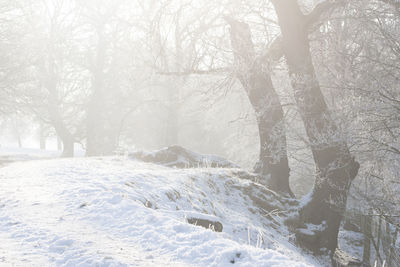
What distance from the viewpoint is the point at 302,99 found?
26.7ft

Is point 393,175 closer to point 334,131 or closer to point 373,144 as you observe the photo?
point 373,144

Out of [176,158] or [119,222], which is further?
[176,158]

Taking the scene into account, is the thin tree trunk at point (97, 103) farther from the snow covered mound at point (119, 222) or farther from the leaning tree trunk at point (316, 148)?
the leaning tree trunk at point (316, 148)

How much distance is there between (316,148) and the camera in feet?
26.3

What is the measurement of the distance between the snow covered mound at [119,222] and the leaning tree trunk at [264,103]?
6.17 ft

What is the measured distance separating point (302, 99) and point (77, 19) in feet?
71.1

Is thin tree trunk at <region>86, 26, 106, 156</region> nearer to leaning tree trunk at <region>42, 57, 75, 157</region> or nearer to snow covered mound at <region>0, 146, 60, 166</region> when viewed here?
leaning tree trunk at <region>42, 57, 75, 157</region>

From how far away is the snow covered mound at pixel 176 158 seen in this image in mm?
11531

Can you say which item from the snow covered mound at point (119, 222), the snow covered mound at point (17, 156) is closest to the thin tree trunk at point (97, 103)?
the snow covered mound at point (17, 156)

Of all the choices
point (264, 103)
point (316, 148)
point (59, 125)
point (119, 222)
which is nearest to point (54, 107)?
point (59, 125)

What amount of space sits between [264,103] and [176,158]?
12.2 feet

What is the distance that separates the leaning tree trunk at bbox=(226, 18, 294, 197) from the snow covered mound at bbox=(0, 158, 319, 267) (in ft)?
6.17

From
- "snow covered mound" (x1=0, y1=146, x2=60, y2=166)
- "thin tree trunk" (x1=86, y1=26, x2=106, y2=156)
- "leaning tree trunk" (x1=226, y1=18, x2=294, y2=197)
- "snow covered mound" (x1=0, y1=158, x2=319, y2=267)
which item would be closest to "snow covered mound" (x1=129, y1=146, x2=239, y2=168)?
"leaning tree trunk" (x1=226, y1=18, x2=294, y2=197)

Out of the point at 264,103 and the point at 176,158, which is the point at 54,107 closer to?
the point at 176,158
